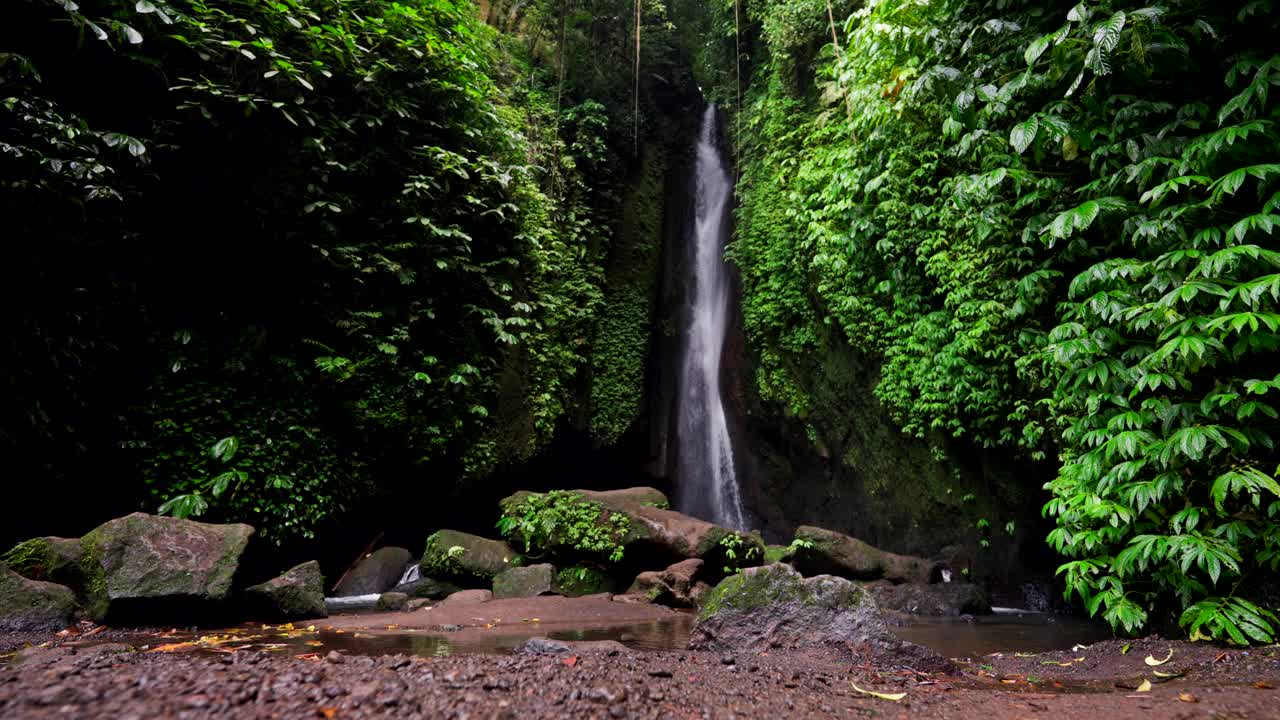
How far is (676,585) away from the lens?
7012mm

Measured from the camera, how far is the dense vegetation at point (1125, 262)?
3568mm

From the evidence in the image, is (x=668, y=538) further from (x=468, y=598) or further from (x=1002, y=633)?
(x=1002, y=633)

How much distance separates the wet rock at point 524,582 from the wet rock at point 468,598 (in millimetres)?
181

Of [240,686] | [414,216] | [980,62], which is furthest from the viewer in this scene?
[414,216]

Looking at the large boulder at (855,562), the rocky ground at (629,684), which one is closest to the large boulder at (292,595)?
the rocky ground at (629,684)

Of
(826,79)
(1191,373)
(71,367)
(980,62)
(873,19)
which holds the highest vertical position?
(826,79)

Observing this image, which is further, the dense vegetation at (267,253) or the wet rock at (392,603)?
the wet rock at (392,603)

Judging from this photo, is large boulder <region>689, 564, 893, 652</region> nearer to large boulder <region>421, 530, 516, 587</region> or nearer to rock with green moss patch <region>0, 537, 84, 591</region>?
large boulder <region>421, 530, 516, 587</region>

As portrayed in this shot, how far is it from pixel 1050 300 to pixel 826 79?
219 inches

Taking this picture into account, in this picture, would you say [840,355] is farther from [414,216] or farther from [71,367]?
[71,367]

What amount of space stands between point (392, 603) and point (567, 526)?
7.66 feet

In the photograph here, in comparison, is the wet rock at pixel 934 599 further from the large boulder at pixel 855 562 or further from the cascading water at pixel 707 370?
the cascading water at pixel 707 370

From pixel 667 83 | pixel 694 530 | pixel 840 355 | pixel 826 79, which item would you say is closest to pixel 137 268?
pixel 694 530

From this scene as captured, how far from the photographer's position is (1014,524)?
736 centimetres
